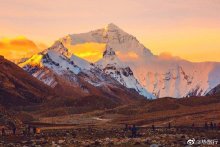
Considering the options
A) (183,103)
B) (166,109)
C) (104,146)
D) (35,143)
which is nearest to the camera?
(104,146)

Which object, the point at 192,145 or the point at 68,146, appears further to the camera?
the point at 68,146

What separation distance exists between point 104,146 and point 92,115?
128 meters

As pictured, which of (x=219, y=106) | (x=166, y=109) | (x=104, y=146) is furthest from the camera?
(x=166, y=109)

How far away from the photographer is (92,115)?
189 m

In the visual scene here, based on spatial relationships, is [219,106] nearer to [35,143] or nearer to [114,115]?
[114,115]

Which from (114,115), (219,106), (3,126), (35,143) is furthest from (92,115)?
(35,143)

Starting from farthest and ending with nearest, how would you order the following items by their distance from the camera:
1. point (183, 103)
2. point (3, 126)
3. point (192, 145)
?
1. point (183, 103)
2. point (3, 126)
3. point (192, 145)

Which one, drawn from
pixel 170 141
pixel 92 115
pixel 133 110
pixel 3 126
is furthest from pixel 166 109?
pixel 170 141

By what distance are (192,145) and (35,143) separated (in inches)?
734

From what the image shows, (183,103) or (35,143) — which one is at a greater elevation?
(183,103)

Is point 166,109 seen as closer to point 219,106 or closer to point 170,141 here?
point 219,106

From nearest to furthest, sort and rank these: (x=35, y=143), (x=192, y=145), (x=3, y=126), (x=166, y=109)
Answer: (x=192, y=145), (x=35, y=143), (x=3, y=126), (x=166, y=109)

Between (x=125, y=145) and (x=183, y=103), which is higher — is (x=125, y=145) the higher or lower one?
the lower one

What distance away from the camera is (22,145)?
212ft
